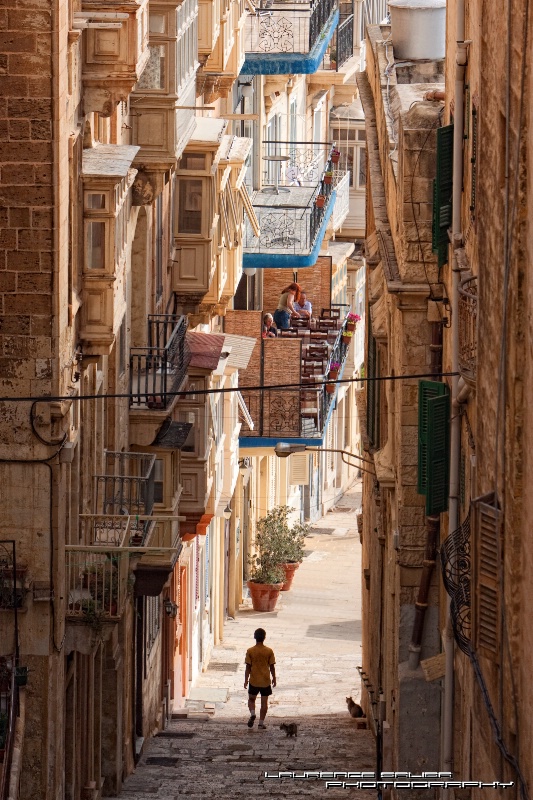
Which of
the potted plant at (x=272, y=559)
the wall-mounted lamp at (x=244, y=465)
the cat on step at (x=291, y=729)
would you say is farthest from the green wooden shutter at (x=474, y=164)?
the potted plant at (x=272, y=559)

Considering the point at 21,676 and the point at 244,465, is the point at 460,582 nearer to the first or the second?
the point at 21,676

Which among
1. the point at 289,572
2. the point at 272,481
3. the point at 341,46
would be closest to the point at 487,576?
the point at 289,572

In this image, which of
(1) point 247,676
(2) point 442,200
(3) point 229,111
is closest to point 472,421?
(2) point 442,200

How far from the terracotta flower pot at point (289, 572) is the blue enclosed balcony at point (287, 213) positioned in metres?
6.17

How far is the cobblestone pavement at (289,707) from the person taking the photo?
24.3 m

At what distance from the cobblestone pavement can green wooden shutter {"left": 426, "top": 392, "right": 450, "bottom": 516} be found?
5672mm

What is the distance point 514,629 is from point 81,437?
988cm

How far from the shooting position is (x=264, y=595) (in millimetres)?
40156

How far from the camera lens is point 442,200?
1831 centimetres

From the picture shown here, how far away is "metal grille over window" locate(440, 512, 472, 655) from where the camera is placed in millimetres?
15094

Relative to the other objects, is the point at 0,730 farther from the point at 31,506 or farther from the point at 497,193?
the point at 497,193

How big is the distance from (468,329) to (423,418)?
2.80 meters

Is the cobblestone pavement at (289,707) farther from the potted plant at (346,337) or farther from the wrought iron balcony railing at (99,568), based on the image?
the potted plant at (346,337)

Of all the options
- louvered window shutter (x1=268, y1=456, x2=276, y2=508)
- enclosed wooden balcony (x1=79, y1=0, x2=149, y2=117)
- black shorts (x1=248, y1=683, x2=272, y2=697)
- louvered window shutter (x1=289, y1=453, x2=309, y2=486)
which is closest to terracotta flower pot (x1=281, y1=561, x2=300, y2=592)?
louvered window shutter (x1=268, y1=456, x2=276, y2=508)
